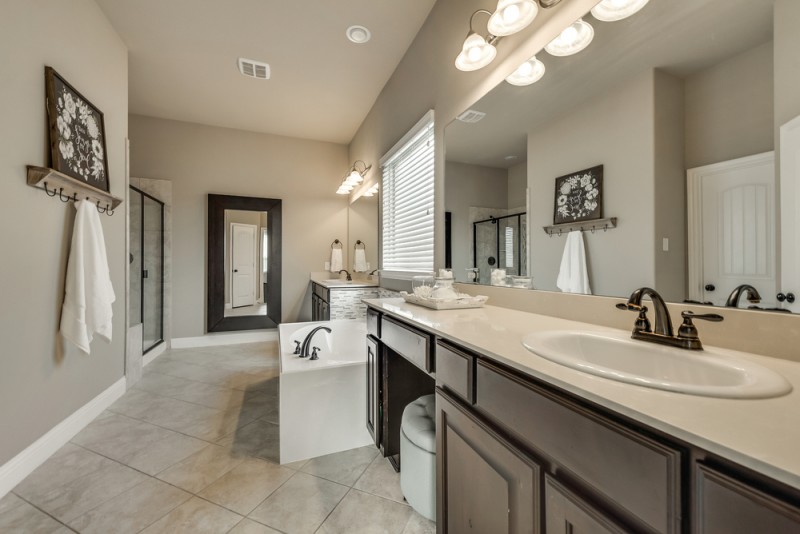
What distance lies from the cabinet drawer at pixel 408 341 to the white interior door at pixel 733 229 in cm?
79

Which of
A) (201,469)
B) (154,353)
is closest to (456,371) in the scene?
(201,469)

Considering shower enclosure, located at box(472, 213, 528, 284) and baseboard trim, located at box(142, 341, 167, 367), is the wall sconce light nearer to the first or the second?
shower enclosure, located at box(472, 213, 528, 284)

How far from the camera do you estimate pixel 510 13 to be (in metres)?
1.26

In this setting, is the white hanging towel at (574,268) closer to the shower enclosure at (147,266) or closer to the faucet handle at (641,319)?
the faucet handle at (641,319)

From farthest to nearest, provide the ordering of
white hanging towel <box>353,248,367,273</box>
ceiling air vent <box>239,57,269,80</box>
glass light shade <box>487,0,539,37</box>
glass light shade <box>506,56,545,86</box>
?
white hanging towel <box>353,248,367,273</box> < ceiling air vent <box>239,57,269,80</box> < glass light shade <box>506,56,545,86</box> < glass light shade <box>487,0,539,37</box>

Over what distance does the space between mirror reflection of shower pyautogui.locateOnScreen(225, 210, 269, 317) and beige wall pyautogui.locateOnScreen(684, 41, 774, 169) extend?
4379 mm

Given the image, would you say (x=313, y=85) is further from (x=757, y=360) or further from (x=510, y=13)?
(x=757, y=360)

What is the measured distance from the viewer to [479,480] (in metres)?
0.84

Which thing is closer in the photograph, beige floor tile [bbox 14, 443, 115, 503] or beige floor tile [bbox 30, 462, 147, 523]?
beige floor tile [bbox 30, 462, 147, 523]

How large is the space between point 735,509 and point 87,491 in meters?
2.29

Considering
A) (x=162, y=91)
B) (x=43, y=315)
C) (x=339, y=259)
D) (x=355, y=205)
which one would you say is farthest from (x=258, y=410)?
(x=162, y=91)

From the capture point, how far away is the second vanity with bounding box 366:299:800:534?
375 mm

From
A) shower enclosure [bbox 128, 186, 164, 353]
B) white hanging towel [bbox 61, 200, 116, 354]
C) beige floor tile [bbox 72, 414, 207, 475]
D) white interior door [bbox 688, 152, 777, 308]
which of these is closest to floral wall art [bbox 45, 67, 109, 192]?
white hanging towel [bbox 61, 200, 116, 354]

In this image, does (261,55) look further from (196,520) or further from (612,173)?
(196,520)
